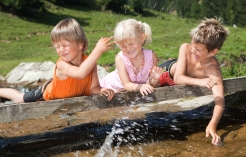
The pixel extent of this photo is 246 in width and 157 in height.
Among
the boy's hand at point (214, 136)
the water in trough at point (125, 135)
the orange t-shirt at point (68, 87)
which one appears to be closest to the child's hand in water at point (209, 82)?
the boy's hand at point (214, 136)

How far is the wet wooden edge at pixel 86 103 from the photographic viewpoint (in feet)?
13.1

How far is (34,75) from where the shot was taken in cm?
1406

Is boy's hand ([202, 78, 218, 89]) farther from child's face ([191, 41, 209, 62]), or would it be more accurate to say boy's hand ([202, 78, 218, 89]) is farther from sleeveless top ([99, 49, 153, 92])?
sleeveless top ([99, 49, 153, 92])

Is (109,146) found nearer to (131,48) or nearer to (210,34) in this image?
(131,48)

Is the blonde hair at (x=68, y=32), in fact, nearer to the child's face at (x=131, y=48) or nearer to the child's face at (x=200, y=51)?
the child's face at (x=131, y=48)

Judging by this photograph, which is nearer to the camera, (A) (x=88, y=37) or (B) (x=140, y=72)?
(B) (x=140, y=72)

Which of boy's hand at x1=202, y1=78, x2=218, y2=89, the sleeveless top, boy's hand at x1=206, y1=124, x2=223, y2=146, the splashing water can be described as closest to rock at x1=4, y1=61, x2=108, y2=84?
the sleeveless top

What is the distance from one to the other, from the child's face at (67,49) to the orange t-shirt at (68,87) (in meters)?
0.15

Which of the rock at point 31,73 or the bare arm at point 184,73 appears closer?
the bare arm at point 184,73

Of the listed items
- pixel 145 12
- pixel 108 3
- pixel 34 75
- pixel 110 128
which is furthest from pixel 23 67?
pixel 145 12

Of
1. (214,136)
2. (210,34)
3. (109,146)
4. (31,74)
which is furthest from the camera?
(31,74)

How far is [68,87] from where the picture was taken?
451cm

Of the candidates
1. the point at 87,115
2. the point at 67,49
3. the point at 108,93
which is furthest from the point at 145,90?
the point at 87,115

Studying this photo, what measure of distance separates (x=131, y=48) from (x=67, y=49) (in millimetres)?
899
